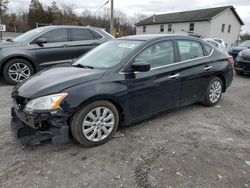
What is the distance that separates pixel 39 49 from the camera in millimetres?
6027

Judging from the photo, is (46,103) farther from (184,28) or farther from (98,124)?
(184,28)

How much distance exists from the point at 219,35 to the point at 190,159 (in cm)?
3402

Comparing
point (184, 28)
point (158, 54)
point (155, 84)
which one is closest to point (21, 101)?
point (155, 84)

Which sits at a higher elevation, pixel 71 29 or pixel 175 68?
pixel 71 29

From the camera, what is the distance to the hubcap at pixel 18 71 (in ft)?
19.2

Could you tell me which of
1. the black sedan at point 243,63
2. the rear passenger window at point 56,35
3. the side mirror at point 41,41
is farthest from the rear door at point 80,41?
the black sedan at point 243,63

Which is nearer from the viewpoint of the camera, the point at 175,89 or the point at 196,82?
the point at 175,89

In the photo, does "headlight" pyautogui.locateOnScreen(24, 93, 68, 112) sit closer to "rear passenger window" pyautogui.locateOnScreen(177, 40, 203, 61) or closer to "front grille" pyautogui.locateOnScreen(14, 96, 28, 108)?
"front grille" pyautogui.locateOnScreen(14, 96, 28, 108)

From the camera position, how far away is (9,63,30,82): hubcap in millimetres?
5848

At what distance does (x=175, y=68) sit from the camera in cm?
370

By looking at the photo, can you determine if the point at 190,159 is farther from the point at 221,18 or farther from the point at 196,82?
the point at 221,18

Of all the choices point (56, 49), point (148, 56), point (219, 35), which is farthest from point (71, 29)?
point (219, 35)

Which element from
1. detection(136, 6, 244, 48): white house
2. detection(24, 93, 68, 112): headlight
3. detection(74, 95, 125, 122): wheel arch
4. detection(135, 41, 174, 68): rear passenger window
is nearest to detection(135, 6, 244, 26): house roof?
detection(136, 6, 244, 48): white house

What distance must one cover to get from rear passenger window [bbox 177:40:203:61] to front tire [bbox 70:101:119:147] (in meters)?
1.74
